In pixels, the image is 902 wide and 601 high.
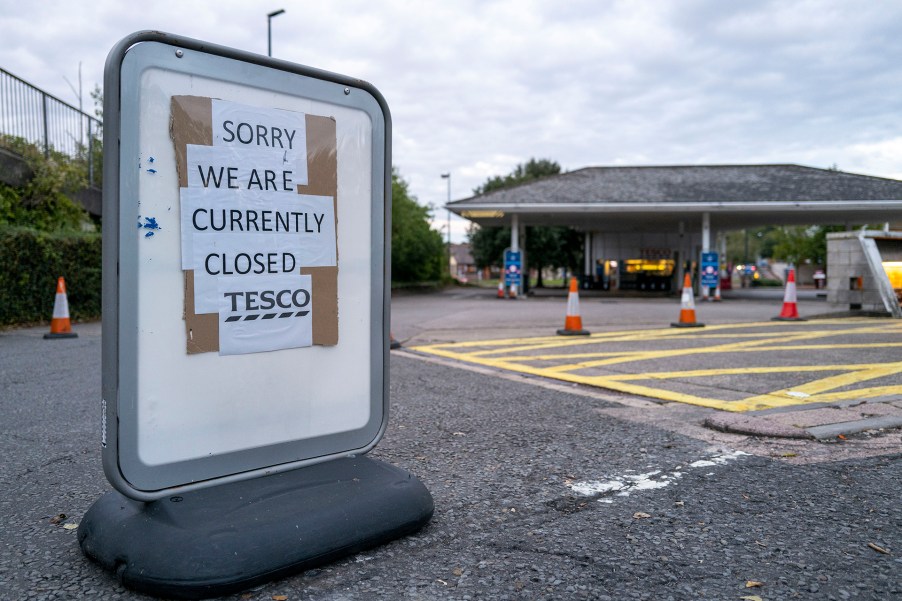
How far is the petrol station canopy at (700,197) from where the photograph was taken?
2484 cm

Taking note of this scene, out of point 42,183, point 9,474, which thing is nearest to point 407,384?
point 9,474

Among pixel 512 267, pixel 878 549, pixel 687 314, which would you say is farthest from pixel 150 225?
pixel 512 267

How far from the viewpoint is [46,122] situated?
53.6 ft

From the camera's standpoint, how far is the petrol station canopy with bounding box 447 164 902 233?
24844 mm

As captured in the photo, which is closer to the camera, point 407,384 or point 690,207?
point 407,384

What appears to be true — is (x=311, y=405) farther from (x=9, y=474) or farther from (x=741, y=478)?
(x=741, y=478)

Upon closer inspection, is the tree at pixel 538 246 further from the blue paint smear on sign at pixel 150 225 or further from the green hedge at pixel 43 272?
the blue paint smear on sign at pixel 150 225

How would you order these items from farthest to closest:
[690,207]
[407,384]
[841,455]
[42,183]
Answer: [690,207] < [42,183] < [407,384] < [841,455]

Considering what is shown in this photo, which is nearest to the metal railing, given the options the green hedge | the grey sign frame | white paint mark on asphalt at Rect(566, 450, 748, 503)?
the green hedge

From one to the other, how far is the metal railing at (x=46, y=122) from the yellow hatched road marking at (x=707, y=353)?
11.9 meters

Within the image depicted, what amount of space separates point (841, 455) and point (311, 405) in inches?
121

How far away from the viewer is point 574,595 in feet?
7.57

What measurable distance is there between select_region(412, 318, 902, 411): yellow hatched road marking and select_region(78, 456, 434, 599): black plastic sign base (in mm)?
3606

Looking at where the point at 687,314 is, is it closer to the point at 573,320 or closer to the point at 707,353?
the point at 573,320
